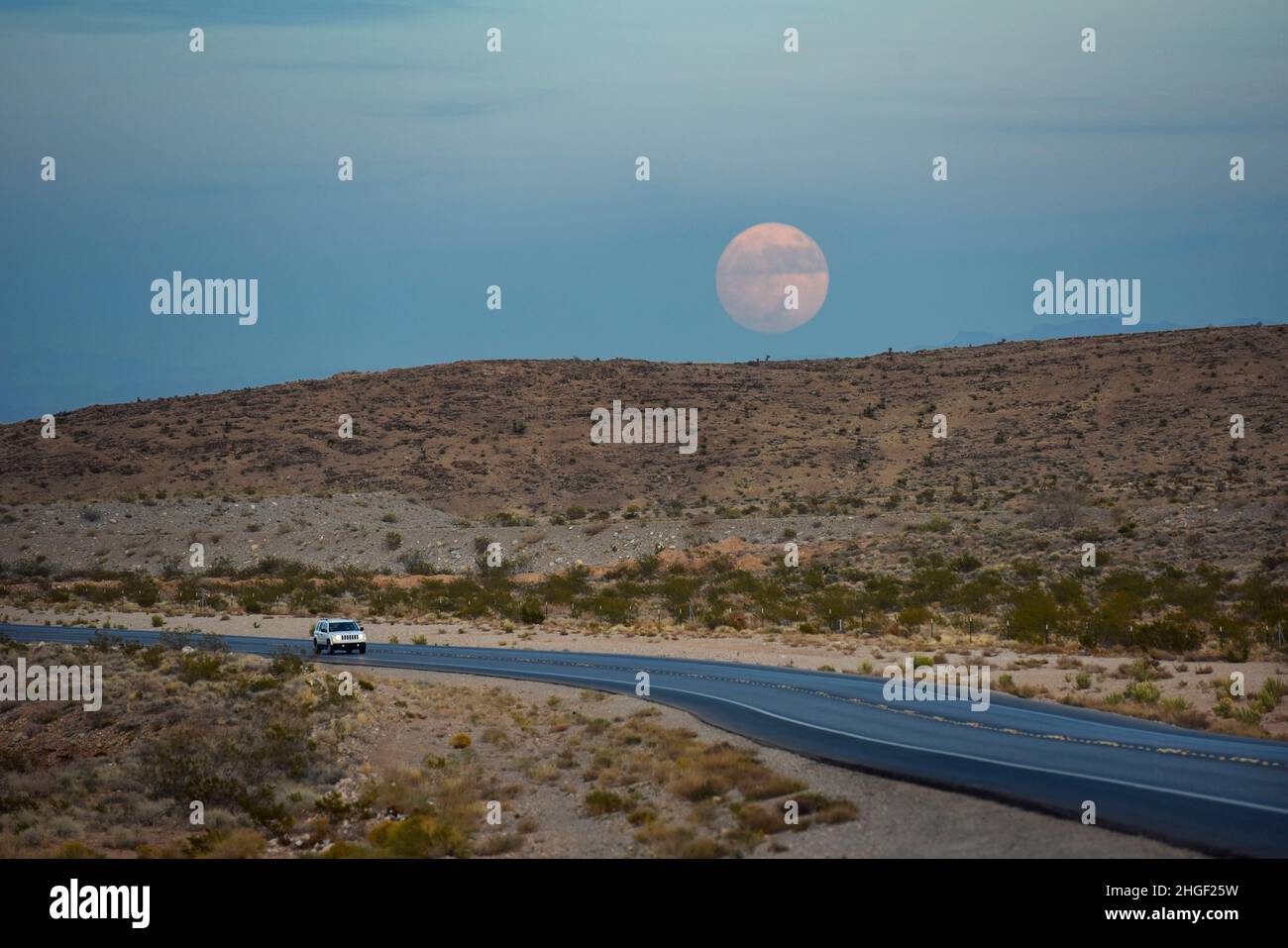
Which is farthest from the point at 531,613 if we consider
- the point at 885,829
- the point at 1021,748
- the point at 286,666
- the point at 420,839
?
the point at 885,829

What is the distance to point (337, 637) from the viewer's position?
39156 millimetres

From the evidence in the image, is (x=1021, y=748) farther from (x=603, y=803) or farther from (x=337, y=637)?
(x=337, y=637)

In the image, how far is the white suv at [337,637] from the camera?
128 feet

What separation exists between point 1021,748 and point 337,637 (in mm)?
25725

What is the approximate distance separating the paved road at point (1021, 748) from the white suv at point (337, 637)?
798 cm

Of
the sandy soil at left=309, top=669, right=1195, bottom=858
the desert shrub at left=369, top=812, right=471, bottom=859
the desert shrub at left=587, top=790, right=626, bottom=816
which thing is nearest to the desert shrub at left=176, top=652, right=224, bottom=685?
the sandy soil at left=309, top=669, right=1195, bottom=858

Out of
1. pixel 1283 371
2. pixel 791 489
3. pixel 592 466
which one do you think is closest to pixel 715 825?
pixel 791 489

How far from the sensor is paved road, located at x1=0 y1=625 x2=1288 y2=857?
13.6m

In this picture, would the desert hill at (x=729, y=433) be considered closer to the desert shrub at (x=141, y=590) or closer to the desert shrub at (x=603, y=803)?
the desert shrub at (x=141, y=590)

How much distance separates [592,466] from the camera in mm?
97875

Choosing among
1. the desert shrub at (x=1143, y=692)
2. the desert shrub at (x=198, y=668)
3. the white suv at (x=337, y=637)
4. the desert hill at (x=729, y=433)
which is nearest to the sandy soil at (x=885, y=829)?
the desert shrub at (x=1143, y=692)

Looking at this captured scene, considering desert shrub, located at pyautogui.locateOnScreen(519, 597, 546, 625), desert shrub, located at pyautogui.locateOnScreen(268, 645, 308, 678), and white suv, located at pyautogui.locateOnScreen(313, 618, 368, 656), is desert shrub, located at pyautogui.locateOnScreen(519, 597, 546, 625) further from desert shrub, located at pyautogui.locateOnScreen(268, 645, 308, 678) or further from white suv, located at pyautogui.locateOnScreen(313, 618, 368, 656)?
desert shrub, located at pyautogui.locateOnScreen(268, 645, 308, 678)

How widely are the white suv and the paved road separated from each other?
7.98 metres
